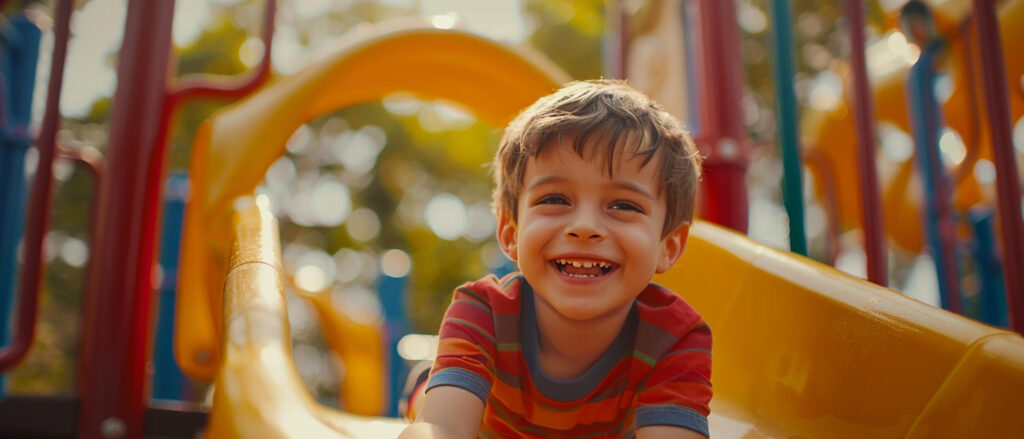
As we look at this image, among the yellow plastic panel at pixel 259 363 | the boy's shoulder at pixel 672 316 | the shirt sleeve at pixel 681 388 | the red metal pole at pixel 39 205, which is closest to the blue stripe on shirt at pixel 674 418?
the shirt sleeve at pixel 681 388

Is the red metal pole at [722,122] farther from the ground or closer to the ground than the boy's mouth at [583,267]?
farther from the ground

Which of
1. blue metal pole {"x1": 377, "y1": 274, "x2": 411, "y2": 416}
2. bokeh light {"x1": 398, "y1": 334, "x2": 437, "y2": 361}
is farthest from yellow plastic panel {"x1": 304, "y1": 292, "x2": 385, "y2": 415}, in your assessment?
bokeh light {"x1": 398, "y1": 334, "x2": 437, "y2": 361}

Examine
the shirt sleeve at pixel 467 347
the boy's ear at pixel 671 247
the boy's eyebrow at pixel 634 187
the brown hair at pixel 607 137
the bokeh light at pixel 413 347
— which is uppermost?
the brown hair at pixel 607 137

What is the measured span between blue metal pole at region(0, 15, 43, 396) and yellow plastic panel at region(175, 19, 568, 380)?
1.18 metres

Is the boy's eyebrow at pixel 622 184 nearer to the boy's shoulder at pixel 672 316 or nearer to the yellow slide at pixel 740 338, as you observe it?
the boy's shoulder at pixel 672 316

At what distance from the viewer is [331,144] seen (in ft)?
39.9

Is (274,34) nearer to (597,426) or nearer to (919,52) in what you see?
(597,426)

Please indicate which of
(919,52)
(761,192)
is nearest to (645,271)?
(919,52)

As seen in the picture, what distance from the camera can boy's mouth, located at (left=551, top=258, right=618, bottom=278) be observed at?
1142 mm

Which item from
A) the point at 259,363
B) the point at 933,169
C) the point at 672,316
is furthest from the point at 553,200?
the point at 933,169

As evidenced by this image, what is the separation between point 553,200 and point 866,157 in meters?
0.92

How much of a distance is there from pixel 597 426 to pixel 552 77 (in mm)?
1612

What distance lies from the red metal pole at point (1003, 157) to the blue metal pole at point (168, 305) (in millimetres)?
3729

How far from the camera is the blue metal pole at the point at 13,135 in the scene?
3.06 metres
